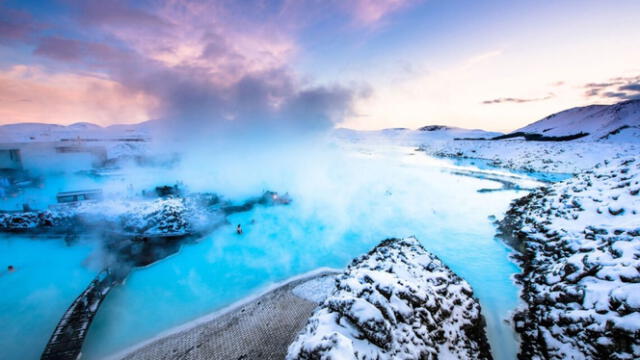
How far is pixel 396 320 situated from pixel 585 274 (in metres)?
6.47

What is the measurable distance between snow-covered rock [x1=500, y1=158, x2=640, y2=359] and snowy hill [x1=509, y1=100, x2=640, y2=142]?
58180 millimetres

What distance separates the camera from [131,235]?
46.7 ft

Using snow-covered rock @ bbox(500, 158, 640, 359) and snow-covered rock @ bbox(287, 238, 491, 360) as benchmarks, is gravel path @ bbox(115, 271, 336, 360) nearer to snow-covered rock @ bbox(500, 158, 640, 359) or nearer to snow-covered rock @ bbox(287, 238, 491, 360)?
snow-covered rock @ bbox(287, 238, 491, 360)

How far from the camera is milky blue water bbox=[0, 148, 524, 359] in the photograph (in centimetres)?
850

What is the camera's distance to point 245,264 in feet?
41.2

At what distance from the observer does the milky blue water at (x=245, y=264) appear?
8.50 metres

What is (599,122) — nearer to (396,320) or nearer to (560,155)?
(560,155)

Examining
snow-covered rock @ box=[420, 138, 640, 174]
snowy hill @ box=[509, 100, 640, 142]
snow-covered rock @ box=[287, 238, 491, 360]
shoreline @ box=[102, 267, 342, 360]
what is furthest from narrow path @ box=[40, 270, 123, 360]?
snowy hill @ box=[509, 100, 640, 142]

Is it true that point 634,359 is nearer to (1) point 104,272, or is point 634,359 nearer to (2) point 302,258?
(2) point 302,258

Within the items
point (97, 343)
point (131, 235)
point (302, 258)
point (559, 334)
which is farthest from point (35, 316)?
point (559, 334)

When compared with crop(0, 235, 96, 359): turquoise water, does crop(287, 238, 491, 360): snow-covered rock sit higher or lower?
higher

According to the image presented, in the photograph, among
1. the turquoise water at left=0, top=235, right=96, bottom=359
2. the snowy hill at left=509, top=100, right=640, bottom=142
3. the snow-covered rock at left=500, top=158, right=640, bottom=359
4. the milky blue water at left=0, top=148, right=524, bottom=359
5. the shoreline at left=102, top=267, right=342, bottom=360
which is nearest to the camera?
the snow-covered rock at left=500, top=158, right=640, bottom=359

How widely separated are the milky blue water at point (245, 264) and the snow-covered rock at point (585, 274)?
1076 millimetres

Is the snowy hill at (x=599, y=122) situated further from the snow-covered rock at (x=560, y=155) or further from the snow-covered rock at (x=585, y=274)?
the snow-covered rock at (x=585, y=274)
